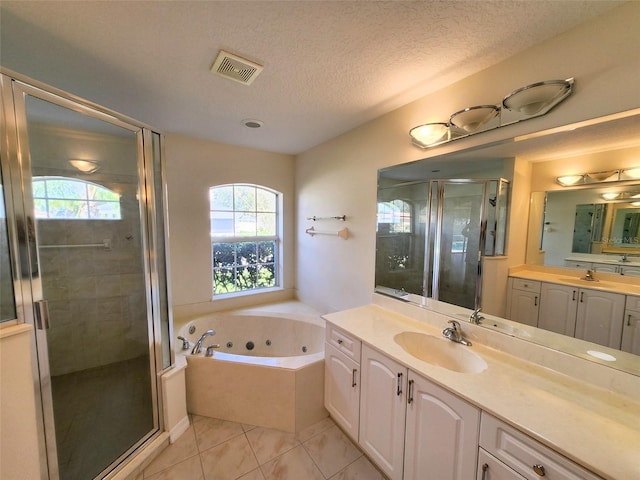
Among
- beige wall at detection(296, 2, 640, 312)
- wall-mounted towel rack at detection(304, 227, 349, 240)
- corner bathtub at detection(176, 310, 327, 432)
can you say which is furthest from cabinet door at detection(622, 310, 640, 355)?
wall-mounted towel rack at detection(304, 227, 349, 240)

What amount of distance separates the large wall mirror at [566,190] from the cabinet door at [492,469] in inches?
24.8

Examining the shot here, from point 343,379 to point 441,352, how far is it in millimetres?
677

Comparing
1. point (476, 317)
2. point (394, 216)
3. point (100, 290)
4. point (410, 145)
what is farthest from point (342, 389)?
point (100, 290)

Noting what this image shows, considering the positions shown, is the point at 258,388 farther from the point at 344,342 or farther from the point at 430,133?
the point at 430,133

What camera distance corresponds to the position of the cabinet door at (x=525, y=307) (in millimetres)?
1273

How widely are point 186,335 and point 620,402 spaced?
2.87 meters

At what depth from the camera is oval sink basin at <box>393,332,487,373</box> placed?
1.34m

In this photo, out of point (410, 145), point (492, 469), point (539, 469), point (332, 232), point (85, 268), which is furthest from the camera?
point (332, 232)

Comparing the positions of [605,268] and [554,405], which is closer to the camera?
[554,405]

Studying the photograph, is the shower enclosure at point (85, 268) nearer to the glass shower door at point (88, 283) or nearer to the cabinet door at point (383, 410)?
the glass shower door at point (88, 283)

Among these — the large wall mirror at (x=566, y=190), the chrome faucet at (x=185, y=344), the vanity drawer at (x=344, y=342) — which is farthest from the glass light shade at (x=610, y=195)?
→ the chrome faucet at (x=185, y=344)

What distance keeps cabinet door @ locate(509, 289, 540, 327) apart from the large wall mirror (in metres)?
0.05

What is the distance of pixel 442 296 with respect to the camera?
5.50ft

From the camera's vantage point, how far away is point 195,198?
2.70m
